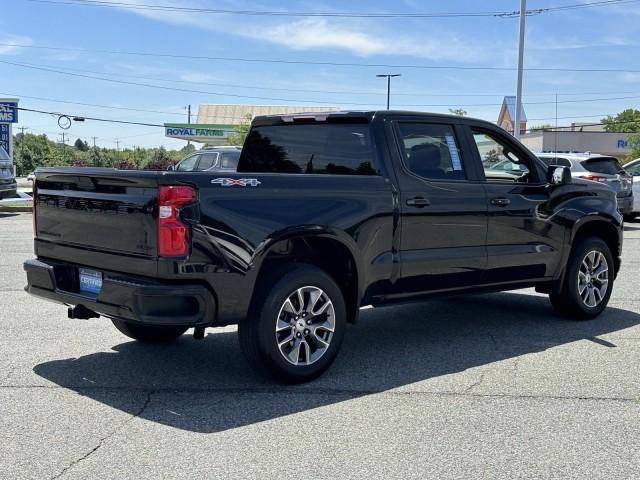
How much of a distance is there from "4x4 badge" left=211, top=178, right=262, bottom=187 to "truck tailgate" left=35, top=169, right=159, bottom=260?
411 millimetres

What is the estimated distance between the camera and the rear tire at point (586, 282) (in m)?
7.22

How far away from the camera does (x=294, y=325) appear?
5.14 meters

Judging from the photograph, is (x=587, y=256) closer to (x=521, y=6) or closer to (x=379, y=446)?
(x=379, y=446)

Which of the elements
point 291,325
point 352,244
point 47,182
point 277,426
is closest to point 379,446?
point 277,426

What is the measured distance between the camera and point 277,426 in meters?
4.37

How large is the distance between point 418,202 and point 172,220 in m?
2.13

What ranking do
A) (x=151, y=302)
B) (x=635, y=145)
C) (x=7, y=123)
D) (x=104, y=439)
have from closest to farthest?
(x=104, y=439)
(x=151, y=302)
(x=7, y=123)
(x=635, y=145)

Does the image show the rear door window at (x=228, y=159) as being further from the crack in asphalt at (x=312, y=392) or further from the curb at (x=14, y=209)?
the crack in asphalt at (x=312, y=392)

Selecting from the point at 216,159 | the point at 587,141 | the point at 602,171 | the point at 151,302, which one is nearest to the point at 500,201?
the point at 151,302

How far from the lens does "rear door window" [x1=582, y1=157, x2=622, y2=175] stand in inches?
643

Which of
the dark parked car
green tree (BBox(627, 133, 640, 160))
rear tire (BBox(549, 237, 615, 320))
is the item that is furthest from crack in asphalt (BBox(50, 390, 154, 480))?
green tree (BBox(627, 133, 640, 160))

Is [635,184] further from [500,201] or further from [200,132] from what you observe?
[200,132]

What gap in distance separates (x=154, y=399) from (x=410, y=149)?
2.79m

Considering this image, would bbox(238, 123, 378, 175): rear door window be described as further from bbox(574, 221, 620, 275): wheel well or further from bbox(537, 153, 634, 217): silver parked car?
bbox(537, 153, 634, 217): silver parked car
